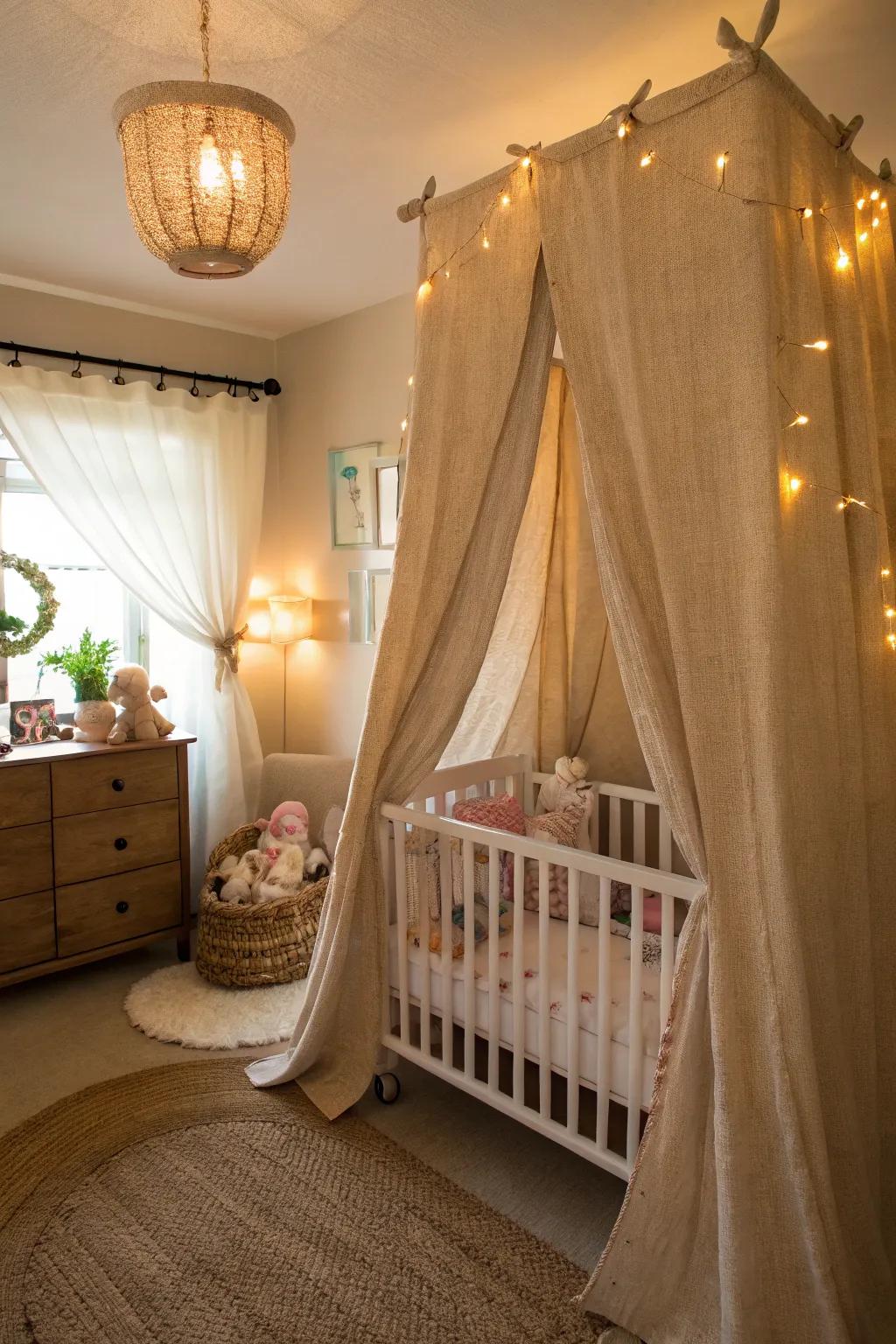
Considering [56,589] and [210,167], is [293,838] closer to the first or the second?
[56,589]

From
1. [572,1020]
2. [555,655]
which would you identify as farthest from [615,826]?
[572,1020]

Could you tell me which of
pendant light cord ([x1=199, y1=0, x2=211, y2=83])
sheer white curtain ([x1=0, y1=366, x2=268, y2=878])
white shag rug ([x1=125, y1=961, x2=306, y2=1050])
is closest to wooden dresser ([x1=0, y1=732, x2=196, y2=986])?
white shag rug ([x1=125, y1=961, x2=306, y2=1050])

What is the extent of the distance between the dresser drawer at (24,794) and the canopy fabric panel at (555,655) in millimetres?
1380

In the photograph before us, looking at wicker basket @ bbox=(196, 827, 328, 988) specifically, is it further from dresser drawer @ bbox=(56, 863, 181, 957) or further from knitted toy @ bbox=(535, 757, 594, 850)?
knitted toy @ bbox=(535, 757, 594, 850)

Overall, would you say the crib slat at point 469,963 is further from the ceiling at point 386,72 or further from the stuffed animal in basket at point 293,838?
the ceiling at point 386,72

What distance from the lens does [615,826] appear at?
2811 millimetres

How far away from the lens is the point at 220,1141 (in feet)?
7.54

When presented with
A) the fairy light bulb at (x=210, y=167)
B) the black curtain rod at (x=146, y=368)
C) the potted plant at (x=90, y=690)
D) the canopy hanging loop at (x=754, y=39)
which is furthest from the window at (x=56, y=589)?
the canopy hanging loop at (x=754, y=39)

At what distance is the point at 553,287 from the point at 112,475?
231 centimetres

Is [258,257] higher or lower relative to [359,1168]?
higher

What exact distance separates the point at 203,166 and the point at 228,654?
251cm

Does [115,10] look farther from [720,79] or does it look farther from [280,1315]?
[280,1315]

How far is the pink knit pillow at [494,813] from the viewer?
8.63 ft

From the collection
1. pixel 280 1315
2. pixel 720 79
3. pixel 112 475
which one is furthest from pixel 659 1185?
pixel 112 475
